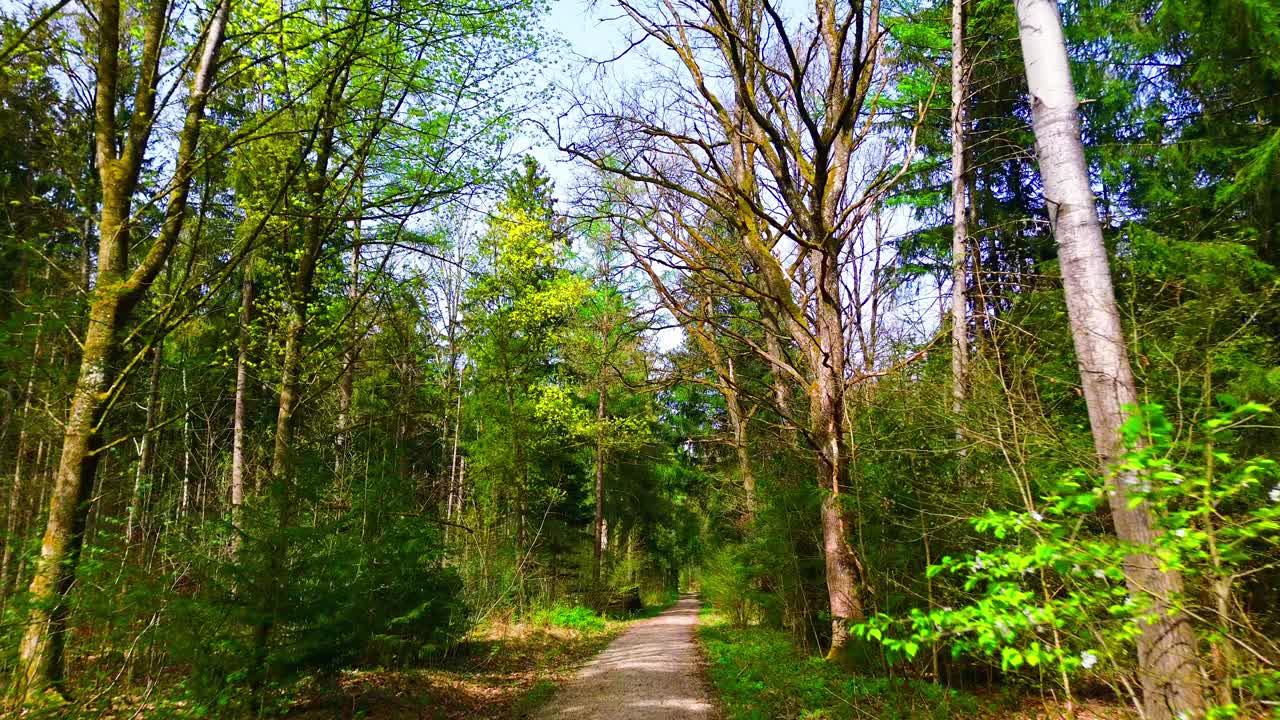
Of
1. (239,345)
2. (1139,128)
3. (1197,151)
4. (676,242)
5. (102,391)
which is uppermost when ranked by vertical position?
(1139,128)

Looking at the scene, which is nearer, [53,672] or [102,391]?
[53,672]

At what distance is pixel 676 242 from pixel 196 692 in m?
6.09

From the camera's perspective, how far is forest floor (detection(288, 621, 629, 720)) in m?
5.97

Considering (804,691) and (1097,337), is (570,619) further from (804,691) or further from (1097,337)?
(1097,337)

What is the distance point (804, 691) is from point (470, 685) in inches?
173

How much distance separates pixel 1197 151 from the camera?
8.12 meters

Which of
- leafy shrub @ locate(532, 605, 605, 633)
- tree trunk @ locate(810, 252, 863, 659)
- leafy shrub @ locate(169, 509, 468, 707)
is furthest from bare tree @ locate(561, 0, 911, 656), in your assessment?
leafy shrub @ locate(532, 605, 605, 633)

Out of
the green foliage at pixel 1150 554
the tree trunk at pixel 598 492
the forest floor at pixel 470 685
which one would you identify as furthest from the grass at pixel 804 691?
the tree trunk at pixel 598 492

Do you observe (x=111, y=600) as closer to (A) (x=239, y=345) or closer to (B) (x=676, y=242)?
(B) (x=676, y=242)

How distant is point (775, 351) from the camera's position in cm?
895

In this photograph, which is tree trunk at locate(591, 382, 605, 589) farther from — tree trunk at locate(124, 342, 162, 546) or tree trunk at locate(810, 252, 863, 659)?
tree trunk at locate(810, 252, 863, 659)

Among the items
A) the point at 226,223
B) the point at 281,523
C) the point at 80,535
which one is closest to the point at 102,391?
the point at 80,535

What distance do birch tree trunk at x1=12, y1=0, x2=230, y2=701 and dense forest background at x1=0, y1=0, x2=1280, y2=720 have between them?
28 mm

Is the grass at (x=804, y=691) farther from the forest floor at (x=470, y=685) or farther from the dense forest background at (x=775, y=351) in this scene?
the forest floor at (x=470, y=685)
